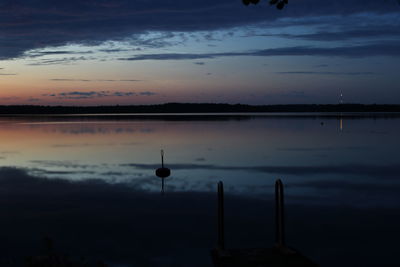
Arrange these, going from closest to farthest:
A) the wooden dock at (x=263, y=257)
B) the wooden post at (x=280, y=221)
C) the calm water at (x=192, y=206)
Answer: the wooden dock at (x=263, y=257)
the wooden post at (x=280, y=221)
the calm water at (x=192, y=206)

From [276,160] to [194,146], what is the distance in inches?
557

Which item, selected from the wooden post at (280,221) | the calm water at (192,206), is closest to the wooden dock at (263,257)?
the wooden post at (280,221)

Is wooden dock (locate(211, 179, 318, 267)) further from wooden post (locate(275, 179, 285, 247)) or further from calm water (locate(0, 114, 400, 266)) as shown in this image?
calm water (locate(0, 114, 400, 266))

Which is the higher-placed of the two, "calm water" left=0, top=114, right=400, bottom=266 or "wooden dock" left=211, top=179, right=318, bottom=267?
"wooden dock" left=211, top=179, right=318, bottom=267

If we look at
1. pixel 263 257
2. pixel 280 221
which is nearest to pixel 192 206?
pixel 280 221

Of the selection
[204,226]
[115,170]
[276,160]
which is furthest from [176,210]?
[276,160]

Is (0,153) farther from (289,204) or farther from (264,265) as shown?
(264,265)

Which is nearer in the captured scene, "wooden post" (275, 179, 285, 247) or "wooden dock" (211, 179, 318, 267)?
"wooden dock" (211, 179, 318, 267)

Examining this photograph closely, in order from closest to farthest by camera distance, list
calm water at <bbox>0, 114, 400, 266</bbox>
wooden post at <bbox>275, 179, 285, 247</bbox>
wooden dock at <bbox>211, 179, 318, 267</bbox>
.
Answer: wooden dock at <bbox>211, 179, 318, 267</bbox>
wooden post at <bbox>275, 179, 285, 247</bbox>
calm water at <bbox>0, 114, 400, 266</bbox>

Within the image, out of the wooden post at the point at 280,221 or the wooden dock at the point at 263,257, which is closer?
the wooden dock at the point at 263,257

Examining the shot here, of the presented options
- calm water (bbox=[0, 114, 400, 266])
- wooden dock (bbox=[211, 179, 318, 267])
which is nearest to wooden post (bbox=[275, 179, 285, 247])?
wooden dock (bbox=[211, 179, 318, 267])

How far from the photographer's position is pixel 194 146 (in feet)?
151

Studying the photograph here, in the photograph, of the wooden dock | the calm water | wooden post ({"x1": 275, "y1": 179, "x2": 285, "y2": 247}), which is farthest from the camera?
the calm water

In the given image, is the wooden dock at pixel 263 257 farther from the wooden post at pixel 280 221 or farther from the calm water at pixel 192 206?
the calm water at pixel 192 206
